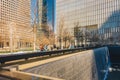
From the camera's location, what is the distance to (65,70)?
9086 mm

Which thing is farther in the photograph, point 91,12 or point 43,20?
point 91,12

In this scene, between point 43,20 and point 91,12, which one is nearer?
point 43,20

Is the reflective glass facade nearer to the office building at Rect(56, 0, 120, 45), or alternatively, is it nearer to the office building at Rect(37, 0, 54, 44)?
the office building at Rect(56, 0, 120, 45)

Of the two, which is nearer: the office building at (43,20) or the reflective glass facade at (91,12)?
the office building at (43,20)

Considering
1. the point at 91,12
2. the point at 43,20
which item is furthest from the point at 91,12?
the point at 43,20

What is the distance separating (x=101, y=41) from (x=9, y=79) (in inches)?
3062

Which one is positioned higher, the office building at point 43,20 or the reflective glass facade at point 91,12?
the reflective glass facade at point 91,12

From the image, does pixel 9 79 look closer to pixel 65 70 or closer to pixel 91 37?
pixel 65 70

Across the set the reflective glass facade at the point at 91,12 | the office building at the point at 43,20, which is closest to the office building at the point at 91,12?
the reflective glass facade at the point at 91,12

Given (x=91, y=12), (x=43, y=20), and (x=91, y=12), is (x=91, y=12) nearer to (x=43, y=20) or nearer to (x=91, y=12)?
(x=91, y=12)

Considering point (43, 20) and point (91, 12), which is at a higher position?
Answer: point (91, 12)

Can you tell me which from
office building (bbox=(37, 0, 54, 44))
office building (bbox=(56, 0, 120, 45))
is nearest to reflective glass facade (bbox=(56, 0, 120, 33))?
office building (bbox=(56, 0, 120, 45))

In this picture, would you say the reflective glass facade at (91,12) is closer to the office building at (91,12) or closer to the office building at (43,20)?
the office building at (91,12)

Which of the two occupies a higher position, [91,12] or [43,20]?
[91,12]
